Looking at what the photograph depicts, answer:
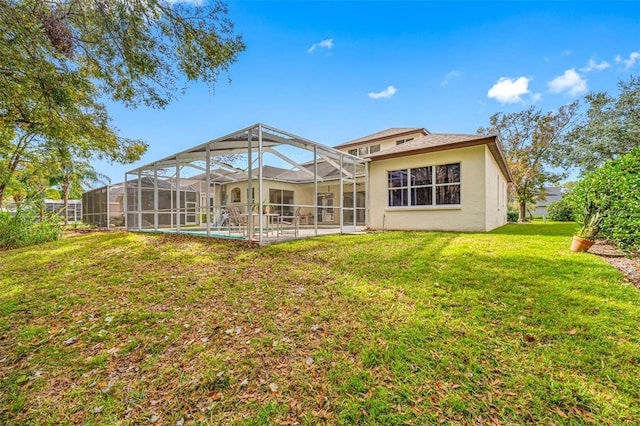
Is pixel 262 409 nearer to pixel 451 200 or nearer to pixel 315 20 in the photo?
pixel 451 200

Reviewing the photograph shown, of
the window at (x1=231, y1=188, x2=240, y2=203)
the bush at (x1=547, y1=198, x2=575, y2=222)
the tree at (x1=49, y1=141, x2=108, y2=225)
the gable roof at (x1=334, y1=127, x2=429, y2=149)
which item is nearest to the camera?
the tree at (x1=49, y1=141, x2=108, y2=225)

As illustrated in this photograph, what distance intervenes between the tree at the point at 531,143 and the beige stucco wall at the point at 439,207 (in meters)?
18.0

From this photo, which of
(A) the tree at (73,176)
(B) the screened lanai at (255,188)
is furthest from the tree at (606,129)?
(A) the tree at (73,176)

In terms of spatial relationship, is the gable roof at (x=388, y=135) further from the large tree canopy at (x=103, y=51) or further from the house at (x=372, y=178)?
the large tree canopy at (x=103, y=51)

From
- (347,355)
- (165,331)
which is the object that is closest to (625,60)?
(347,355)

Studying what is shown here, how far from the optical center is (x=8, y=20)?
423 cm

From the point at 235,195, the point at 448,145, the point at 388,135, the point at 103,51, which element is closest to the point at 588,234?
the point at 448,145

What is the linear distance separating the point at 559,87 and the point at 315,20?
71.4ft

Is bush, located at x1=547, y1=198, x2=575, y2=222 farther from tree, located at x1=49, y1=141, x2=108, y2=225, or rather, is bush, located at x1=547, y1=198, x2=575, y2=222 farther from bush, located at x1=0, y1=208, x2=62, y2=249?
tree, located at x1=49, y1=141, x2=108, y2=225

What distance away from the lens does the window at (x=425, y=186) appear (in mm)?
10414

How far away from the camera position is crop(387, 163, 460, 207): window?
10.4 m

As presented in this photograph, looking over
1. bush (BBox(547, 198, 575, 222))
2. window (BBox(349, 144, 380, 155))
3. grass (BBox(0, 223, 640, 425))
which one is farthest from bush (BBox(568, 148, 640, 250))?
bush (BBox(547, 198, 575, 222))

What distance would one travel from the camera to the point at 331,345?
2.96 m

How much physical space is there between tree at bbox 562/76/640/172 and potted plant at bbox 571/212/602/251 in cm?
1616
